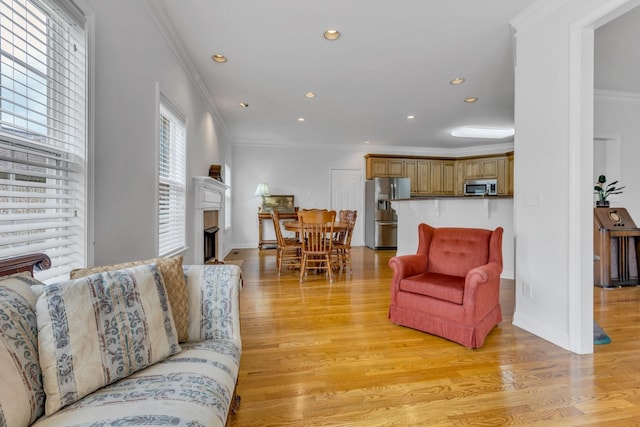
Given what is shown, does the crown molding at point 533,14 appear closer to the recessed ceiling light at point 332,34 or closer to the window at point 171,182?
the recessed ceiling light at point 332,34

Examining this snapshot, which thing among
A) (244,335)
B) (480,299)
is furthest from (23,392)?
(480,299)

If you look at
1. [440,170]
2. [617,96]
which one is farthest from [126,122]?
[440,170]

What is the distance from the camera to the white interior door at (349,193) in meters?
7.14

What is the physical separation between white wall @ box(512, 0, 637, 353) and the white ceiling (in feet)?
1.26

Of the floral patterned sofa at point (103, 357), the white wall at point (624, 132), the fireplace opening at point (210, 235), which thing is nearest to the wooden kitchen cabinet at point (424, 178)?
the white wall at point (624, 132)

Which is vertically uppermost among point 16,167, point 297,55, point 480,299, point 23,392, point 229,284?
point 297,55

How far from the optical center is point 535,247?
2.27 m

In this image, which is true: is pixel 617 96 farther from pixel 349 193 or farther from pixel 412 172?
pixel 349 193

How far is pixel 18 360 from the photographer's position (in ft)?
2.62

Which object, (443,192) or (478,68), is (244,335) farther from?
(443,192)

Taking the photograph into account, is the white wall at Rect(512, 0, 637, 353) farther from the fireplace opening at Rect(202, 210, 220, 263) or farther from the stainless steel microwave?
the stainless steel microwave

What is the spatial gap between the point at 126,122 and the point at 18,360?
62.4 inches

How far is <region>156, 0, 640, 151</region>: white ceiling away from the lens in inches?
91.1

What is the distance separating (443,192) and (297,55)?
562 centimetres
